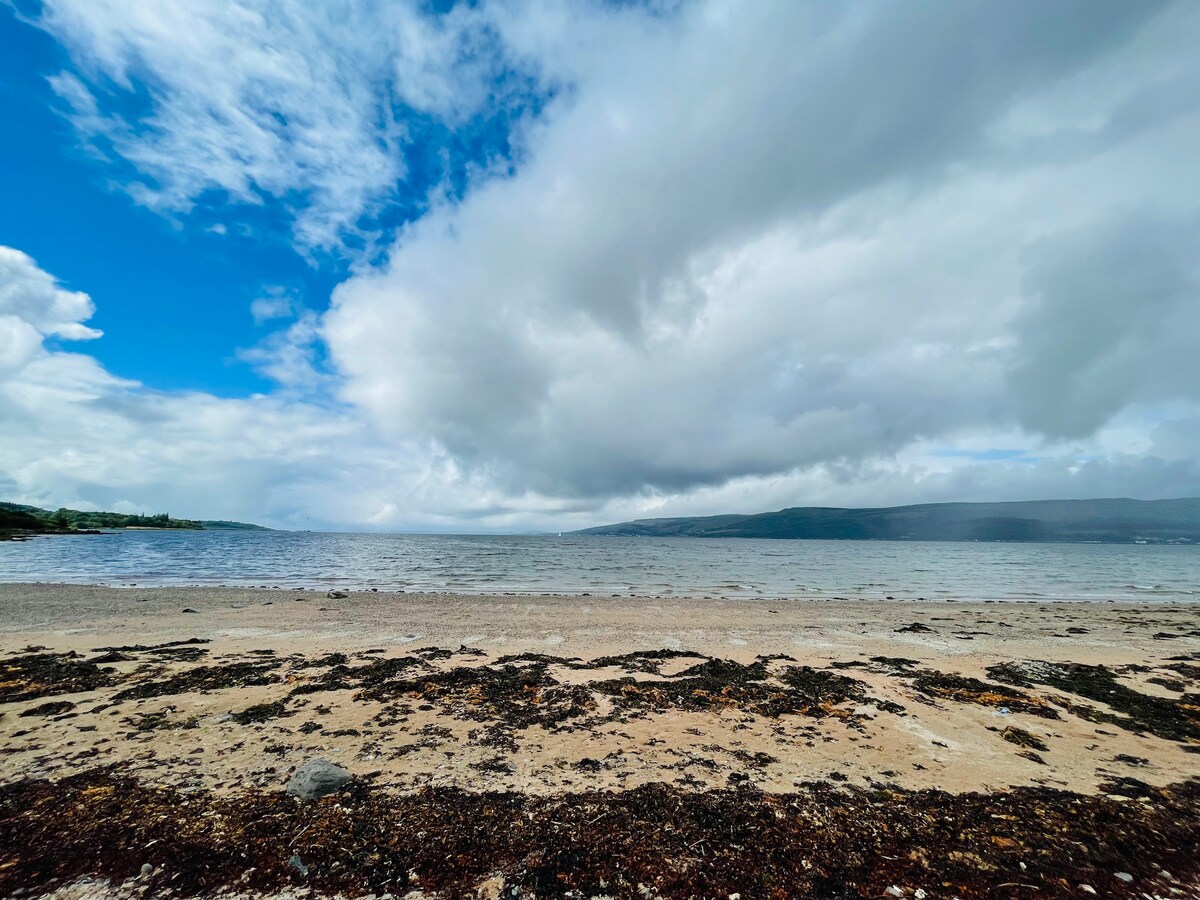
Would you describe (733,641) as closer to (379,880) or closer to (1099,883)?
(1099,883)

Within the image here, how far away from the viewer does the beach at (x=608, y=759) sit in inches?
174

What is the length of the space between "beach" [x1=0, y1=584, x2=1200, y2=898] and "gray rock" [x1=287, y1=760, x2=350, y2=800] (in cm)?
13

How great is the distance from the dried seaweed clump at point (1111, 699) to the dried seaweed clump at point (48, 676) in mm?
18338

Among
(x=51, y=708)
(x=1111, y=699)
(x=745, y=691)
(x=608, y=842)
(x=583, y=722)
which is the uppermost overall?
(x=51, y=708)

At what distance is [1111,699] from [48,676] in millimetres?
20908

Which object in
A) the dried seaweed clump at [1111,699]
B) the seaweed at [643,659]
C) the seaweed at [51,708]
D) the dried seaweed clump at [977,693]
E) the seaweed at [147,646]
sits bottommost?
the dried seaweed clump at [1111,699]

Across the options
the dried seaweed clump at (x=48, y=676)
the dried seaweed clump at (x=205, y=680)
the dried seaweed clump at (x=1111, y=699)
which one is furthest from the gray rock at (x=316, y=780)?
the dried seaweed clump at (x=1111, y=699)

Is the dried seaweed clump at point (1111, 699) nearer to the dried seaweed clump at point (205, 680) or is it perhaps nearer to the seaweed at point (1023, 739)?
the seaweed at point (1023, 739)

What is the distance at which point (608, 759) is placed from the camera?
6.68 m

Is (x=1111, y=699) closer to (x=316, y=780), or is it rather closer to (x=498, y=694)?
(x=498, y=694)

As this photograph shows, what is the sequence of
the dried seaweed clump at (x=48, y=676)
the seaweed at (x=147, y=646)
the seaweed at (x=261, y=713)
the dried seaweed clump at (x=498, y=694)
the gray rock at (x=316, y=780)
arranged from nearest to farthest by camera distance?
the gray rock at (x=316, y=780) < the seaweed at (x=261, y=713) < the dried seaweed clump at (x=498, y=694) < the dried seaweed clump at (x=48, y=676) < the seaweed at (x=147, y=646)

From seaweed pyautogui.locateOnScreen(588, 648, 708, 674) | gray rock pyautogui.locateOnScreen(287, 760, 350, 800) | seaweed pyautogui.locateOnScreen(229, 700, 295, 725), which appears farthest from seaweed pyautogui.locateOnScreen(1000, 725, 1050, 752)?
seaweed pyautogui.locateOnScreen(229, 700, 295, 725)

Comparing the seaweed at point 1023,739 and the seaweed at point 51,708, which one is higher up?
the seaweed at point 51,708

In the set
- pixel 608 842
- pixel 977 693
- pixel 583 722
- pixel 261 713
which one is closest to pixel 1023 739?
pixel 977 693
